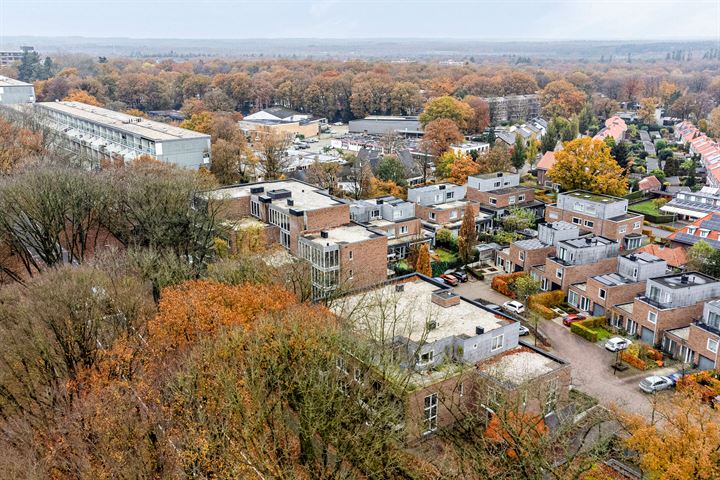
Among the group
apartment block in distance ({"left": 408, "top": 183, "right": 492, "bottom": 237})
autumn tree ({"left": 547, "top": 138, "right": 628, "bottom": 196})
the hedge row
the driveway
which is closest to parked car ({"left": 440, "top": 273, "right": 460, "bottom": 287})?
the hedge row

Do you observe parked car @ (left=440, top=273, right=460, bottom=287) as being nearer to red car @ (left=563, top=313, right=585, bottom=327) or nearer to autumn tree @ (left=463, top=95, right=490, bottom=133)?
red car @ (left=563, top=313, right=585, bottom=327)

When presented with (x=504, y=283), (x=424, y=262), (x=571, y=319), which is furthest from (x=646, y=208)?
(x=424, y=262)

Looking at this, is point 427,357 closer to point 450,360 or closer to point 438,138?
point 450,360

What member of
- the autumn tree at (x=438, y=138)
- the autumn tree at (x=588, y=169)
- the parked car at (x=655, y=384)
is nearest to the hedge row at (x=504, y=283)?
the parked car at (x=655, y=384)

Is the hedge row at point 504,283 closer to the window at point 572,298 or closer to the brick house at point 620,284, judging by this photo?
the window at point 572,298

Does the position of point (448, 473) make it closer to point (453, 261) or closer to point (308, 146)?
point (453, 261)

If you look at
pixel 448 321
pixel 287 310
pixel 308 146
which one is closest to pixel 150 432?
pixel 287 310

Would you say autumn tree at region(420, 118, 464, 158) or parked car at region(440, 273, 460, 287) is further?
autumn tree at region(420, 118, 464, 158)
